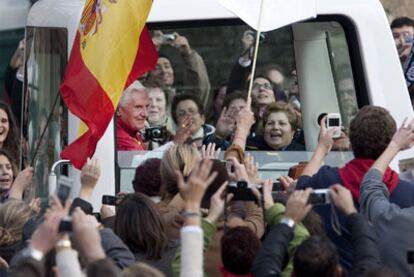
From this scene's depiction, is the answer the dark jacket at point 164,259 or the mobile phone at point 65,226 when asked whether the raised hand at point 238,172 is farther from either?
the mobile phone at point 65,226

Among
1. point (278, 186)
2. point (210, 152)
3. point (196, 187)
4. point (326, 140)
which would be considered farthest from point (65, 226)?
point (278, 186)

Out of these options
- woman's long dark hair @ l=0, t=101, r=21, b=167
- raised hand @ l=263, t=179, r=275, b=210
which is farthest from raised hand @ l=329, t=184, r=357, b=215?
woman's long dark hair @ l=0, t=101, r=21, b=167

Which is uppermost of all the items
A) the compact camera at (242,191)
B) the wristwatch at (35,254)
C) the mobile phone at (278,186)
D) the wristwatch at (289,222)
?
the compact camera at (242,191)

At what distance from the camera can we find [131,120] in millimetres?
10508

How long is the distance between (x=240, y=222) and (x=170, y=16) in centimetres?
201

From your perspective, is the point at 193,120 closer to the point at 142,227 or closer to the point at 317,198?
the point at 142,227

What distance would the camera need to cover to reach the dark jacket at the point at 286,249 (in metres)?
7.93

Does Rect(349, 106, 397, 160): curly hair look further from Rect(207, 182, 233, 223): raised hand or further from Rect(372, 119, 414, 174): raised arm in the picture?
Rect(207, 182, 233, 223): raised hand

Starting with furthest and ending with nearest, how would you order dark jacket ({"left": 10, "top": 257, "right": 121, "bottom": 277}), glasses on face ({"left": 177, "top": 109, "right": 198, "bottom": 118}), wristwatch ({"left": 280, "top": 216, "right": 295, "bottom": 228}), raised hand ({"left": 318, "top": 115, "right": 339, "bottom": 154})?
glasses on face ({"left": 177, "top": 109, "right": 198, "bottom": 118}) < raised hand ({"left": 318, "top": 115, "right": 339, "bottom": 154}) < wristwatch ({"left": 280, "top": 216, "right": 295, "bottom": 228}) < dark jacket ({"left": 10, "top": 257, "right": 121, "bottom": 277})

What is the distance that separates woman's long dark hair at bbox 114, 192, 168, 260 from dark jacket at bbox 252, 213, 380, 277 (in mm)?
660

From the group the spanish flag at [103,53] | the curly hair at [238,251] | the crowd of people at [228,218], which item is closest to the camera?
the crowd of people at [228,218]

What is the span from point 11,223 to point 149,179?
2.28ft

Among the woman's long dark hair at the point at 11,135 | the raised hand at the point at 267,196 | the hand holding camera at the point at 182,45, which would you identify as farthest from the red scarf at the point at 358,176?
the woman's long dark hair at the point at 11,135

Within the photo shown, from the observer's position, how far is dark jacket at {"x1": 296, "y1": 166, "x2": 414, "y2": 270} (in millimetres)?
8547
